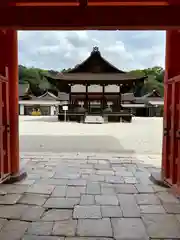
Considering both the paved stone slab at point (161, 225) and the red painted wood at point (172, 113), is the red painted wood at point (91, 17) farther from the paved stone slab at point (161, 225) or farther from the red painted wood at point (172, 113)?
the paved stone slab at point (161, 225)

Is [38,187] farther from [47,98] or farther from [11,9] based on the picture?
[47,98]

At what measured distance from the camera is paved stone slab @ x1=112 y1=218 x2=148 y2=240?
7.36ft

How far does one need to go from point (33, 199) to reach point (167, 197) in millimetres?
1690

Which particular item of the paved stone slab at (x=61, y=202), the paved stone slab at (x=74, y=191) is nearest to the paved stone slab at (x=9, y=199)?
the paved stone slab at (x=61, y=202)

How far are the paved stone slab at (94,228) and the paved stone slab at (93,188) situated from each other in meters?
0.84

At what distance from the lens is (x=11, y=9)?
2371mm

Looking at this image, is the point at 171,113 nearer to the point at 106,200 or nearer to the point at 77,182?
the point at 106,200

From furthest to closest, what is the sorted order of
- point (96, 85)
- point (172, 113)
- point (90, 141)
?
1. point (96, 85)
2. point (90, 141)
3. point (172, 113)

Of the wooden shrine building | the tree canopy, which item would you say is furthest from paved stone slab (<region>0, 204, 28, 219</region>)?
the tree canopy

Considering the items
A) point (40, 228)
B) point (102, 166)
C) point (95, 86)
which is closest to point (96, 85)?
point (95, 86)

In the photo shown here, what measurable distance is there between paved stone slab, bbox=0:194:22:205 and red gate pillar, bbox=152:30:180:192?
6.69 feet

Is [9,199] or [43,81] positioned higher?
[43,81]

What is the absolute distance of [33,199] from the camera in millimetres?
3131

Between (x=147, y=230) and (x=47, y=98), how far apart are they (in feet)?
117
